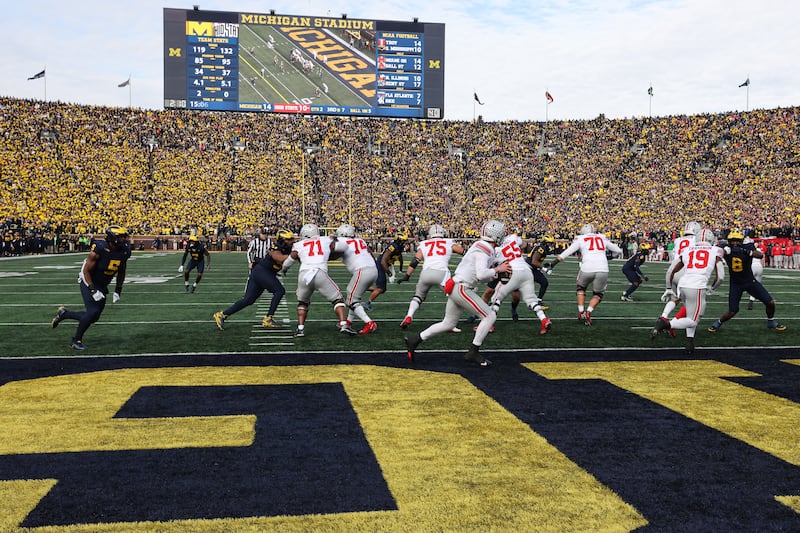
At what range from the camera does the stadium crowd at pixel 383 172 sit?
4406 cm

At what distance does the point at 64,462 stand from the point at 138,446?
46 centimetres

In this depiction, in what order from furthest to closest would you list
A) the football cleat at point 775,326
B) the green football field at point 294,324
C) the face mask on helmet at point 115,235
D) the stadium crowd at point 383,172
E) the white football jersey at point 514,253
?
the stadium crowd at point 383,172 → the white football jersey at point 514,253 → the football cleat at point 775,326 → the green football field at point 294,324 → the face mask on helmet at point 115,235

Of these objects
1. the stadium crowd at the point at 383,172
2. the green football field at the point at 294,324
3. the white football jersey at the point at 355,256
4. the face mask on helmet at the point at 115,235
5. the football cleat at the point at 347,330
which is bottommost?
the green football field at the point at 294,324

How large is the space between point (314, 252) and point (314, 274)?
1.09 feet

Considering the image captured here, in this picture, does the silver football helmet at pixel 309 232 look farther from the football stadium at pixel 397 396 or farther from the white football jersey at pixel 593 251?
the white football jersey at pixel 593 251

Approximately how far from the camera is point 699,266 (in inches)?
348

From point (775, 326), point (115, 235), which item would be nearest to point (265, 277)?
point (115, 235)

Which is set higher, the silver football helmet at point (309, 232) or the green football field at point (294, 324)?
the silver football helmet at point (309, 232)

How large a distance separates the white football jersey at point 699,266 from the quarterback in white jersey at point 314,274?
172 inches

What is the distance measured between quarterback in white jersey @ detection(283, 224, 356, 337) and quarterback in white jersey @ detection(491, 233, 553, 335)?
7.23 ft

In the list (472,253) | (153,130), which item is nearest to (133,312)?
(472,253)

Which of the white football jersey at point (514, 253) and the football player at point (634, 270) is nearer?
the white football jersey at point (514, 253)

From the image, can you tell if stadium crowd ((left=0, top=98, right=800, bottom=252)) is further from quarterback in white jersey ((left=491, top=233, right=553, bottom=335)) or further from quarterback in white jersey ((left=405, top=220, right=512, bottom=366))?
quarterback in white jersey ((left=405, top=220, right=512, bottom=366))

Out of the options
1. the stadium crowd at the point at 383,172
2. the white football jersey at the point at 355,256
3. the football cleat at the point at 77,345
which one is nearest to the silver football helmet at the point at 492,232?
the white football jersey at the point at 355,256
